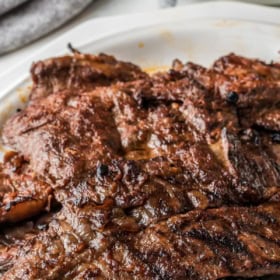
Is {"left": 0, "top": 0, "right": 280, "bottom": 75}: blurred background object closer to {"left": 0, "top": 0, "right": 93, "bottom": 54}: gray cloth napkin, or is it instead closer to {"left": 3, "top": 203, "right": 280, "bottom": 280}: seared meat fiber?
{"left": 0, "top": 0, "right": 93, "bottom": 54}: gray cloth napkin

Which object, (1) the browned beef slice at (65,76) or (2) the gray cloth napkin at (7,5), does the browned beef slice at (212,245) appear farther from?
(2) the gray cloth napkin at (7,5)

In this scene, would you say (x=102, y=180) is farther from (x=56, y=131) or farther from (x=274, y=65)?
(x=274, y=65)

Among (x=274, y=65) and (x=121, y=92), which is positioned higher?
(x=121, y=92)

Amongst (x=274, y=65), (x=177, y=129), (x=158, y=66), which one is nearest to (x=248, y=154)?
(x=177, y=129)

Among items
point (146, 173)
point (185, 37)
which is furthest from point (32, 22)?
point (146, 173)

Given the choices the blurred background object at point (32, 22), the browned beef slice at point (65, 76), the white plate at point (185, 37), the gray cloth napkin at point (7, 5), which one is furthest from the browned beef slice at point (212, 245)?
the gray cloth napkin at point (7, 5)

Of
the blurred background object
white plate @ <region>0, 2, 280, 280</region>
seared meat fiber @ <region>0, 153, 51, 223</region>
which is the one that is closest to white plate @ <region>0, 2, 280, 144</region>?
white plate @ <region>0, 2, 280, 280</region>

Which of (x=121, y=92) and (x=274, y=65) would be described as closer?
(x=121, y=92)
